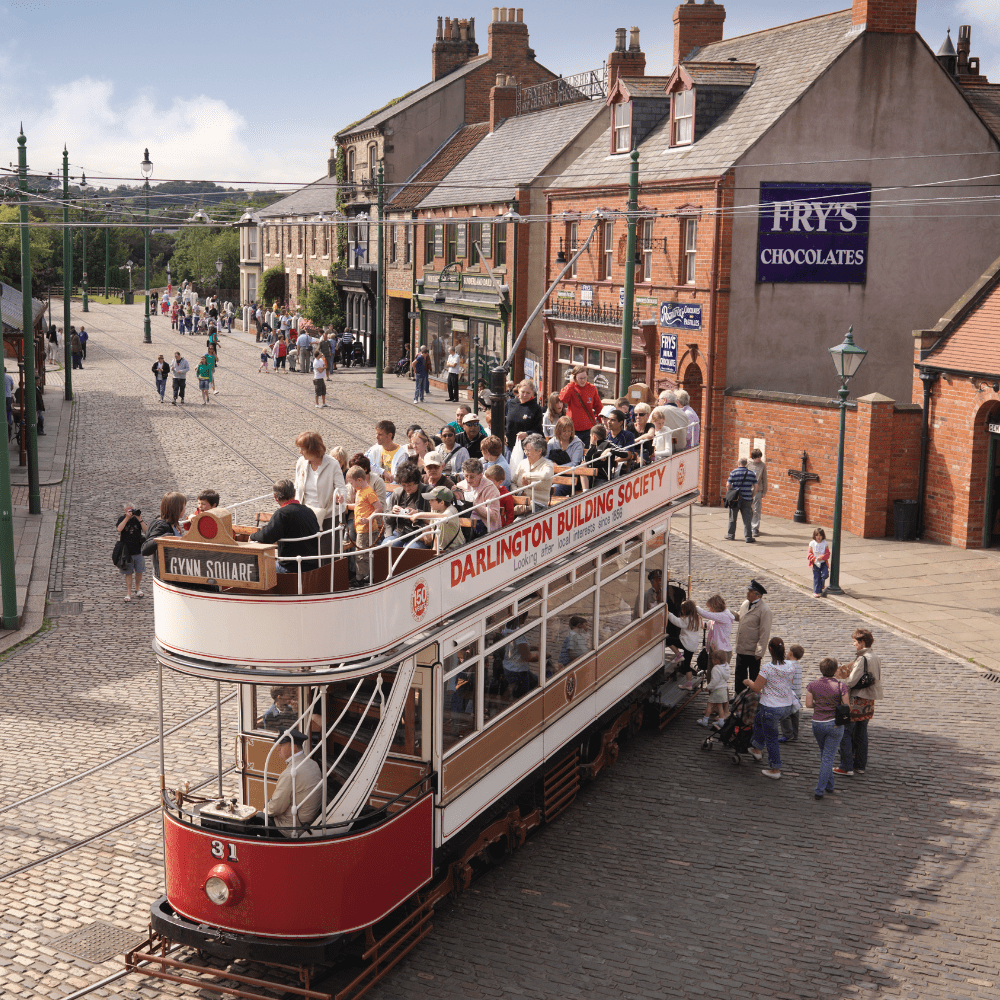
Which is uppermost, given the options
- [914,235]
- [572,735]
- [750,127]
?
[750,127]

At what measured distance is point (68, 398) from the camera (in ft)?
127

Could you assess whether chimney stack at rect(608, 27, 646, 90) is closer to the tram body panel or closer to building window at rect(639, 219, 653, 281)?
building window at rect(639, 219, 653, 281)

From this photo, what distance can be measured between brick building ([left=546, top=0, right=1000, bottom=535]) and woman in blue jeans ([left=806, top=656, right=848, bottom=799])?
12.6 metres

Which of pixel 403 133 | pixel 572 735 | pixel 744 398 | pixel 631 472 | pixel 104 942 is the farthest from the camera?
pixel 403 133

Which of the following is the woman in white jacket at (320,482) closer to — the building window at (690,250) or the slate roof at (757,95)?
the slate roof at (757,95)

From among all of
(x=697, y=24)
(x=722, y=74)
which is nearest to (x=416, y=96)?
(x=697, y=24)

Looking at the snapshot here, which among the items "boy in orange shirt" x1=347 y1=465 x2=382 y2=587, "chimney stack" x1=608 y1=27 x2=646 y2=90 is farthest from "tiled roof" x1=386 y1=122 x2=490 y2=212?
"boy in orange shirt" x1=347 y1=465 x2=382 y2=587

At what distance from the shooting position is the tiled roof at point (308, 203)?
60812 millimetres

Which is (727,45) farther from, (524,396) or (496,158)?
(524,396)

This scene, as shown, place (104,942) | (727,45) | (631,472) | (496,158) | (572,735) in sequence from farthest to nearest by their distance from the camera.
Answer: (496,158)
(727,45)
(631,472)
(572,735)
(104,942)

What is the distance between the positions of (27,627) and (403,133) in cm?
3745

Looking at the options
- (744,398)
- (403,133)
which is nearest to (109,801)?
(744,398)

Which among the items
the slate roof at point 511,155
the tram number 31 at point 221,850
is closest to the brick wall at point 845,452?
the slate roof at point 511,155

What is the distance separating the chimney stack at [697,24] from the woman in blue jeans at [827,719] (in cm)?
2572
